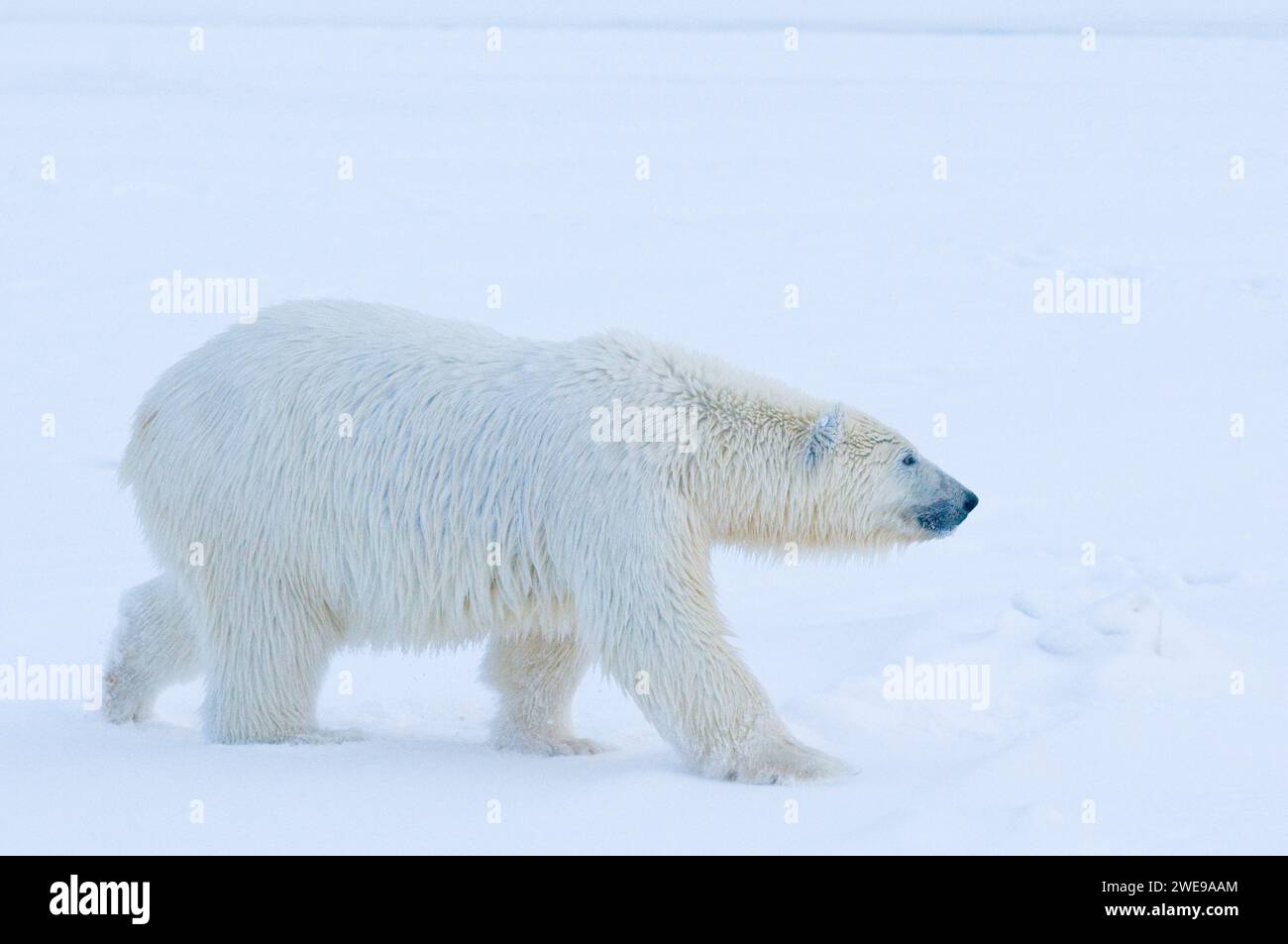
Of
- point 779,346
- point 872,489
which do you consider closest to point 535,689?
point 872,489

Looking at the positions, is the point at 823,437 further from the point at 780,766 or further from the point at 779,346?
the point at 779,346

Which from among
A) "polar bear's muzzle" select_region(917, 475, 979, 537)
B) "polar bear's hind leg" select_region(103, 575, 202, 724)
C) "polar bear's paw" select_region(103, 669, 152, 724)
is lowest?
"polar bear's paw" select_region(103, 669, 152, 724)

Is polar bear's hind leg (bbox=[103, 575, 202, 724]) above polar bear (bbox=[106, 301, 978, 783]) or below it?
below

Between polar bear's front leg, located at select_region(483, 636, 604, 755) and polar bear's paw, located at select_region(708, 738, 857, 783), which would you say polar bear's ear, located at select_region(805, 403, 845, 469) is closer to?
polar bear's paw, located at select_region(708, 738, 857, 783)

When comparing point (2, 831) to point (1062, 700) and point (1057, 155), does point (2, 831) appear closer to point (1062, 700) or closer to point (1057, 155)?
point (1062, 700)

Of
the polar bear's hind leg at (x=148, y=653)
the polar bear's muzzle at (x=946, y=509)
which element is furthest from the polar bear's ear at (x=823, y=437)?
the polar bear's hind leg at (x=148, y=653)

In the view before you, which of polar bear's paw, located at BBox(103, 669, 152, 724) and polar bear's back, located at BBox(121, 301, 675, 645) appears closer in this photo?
polar bear's back, located at BBox(121, 301, 675, 645)

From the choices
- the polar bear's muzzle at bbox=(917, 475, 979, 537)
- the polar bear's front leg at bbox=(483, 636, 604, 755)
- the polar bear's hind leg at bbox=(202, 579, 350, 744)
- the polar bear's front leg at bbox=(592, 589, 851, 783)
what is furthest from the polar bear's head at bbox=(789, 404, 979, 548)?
the polar bear's hind leg at bbox=(202, 579, 350, 744)

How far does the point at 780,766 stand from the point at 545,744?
1.03m

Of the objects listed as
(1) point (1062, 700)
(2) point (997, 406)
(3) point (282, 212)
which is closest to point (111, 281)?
(3) point (282, 212)

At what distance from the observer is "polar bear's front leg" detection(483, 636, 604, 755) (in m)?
5.92

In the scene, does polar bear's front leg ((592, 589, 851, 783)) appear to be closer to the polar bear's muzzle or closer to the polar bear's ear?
the polar bear's ear

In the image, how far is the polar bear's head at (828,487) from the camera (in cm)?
552

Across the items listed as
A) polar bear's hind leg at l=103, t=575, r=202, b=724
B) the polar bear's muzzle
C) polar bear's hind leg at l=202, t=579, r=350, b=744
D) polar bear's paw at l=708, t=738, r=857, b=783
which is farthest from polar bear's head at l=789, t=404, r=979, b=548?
polar bear's hind leg at l=103, t=575, r=202, b=724
